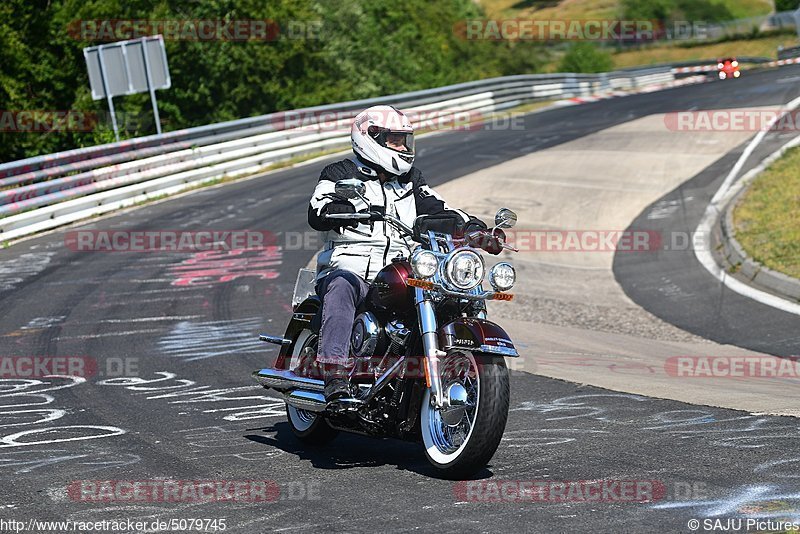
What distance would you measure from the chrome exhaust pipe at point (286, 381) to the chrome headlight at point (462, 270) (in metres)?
1.32

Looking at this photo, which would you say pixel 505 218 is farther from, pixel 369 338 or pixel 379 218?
pixel 369 338

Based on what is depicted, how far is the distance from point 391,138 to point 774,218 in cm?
1150

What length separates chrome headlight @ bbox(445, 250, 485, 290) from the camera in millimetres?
6438

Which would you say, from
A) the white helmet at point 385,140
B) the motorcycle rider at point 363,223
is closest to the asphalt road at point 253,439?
the motorcycle rider at point 363,223

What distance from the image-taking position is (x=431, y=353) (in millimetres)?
6504

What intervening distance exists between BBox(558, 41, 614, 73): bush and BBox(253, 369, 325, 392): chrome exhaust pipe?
221 feet

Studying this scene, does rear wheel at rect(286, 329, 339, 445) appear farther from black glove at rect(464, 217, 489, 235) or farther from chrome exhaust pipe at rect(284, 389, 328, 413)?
black glove at rect(464, 217, 489, 235)

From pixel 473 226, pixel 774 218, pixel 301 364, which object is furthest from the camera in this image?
pixel 774 218

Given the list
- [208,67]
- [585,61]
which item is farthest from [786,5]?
[208,67]

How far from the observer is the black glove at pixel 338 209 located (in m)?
7.09

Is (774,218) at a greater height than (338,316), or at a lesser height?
lesser

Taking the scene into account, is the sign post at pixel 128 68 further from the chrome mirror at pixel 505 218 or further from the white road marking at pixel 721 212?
the chrome mirror at pixel 505 218

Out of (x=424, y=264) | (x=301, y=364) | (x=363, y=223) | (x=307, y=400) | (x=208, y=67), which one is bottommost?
(x=307, y=400)

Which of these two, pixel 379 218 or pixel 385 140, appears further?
pixel 385 140
